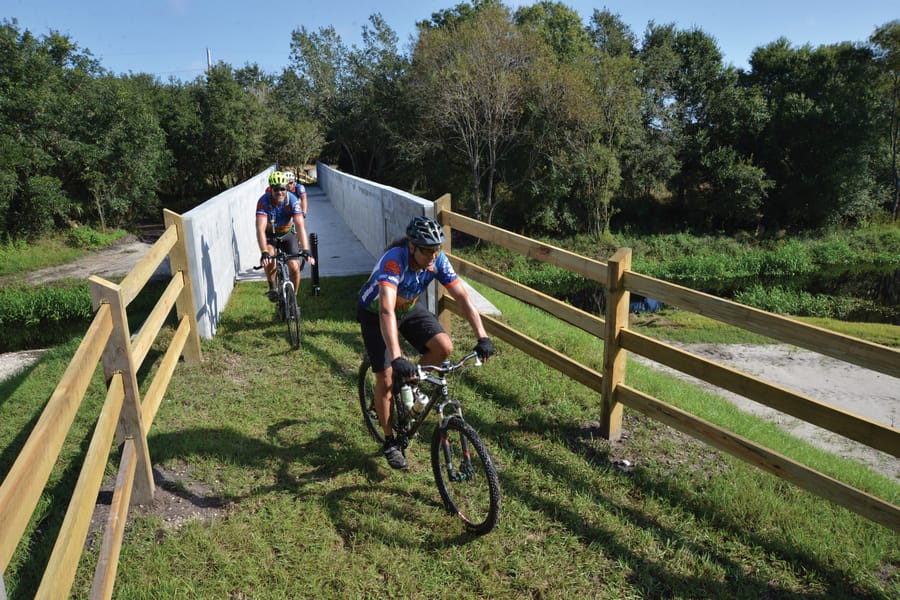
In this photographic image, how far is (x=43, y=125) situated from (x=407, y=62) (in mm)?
26365

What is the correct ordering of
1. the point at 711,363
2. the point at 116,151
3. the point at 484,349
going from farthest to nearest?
the point at 116,151 → the point at 711,363 → the point at 484,349

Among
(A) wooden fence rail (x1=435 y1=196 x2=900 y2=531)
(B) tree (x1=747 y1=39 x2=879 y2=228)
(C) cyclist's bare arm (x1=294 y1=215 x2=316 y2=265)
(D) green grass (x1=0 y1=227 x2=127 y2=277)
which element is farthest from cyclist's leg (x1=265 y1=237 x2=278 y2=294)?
(B) tree (x1=747 y1=39 x2=879 y2=228)

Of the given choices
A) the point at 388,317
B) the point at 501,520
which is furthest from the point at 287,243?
the point at 501,520

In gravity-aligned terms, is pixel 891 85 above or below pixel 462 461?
above

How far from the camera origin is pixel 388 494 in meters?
4.64

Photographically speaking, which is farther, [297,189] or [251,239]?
[251,239]

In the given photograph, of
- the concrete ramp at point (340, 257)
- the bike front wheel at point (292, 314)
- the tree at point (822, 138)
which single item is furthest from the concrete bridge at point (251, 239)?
the tree at point (822, 138)

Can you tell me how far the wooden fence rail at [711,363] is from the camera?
344 centimetres

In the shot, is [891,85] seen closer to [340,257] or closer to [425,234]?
[340,257]

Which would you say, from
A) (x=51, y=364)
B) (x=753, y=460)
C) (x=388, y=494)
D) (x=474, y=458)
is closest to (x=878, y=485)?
(x=753, y=460)

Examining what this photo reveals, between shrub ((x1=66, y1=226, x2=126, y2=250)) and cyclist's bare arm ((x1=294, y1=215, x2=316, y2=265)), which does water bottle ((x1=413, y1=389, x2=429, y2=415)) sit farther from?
shrub ((x1=66, y1=226, x2=126, y2=250))

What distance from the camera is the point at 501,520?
14.2ft

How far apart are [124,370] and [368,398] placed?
204 centimetres

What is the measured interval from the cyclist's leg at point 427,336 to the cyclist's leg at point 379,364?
0.65 ft
